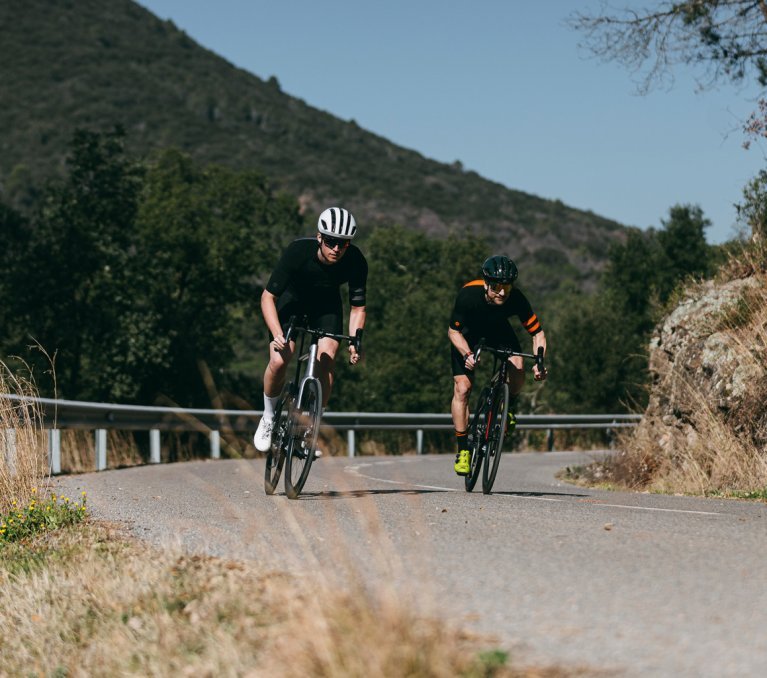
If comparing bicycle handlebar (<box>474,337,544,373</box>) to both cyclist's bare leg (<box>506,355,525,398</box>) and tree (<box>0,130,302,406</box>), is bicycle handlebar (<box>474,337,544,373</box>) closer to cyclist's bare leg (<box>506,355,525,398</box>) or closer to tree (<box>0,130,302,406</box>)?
cyclist's bare leg (<box>506,355,525,398</box>)

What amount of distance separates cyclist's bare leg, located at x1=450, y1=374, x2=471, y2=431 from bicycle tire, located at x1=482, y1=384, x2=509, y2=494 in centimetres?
28

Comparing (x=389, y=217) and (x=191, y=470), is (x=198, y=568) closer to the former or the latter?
(x=191, y=470)

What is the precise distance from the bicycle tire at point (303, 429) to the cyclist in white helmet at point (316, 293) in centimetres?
13

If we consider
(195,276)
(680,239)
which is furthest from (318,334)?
(680,239)

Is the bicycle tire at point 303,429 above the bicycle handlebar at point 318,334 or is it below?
below

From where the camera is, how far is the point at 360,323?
30.3 feet

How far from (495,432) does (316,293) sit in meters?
2.23

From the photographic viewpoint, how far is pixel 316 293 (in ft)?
30.7

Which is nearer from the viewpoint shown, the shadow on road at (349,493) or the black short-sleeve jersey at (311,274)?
the black short-sleeve jersey at (311,274)

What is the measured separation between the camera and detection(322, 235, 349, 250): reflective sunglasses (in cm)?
892

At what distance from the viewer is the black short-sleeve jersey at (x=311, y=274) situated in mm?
9133

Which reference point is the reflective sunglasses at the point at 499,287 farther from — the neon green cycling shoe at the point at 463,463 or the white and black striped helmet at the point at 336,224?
the white and black striped helmet at the point at 336,224

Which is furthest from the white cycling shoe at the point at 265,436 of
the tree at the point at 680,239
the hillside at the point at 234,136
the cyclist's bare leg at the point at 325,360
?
the hillside at the point at 234,136

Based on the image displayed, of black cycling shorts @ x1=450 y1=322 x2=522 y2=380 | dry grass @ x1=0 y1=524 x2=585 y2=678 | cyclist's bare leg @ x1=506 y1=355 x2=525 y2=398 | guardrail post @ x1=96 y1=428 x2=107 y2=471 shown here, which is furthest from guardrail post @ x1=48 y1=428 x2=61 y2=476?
dry grass @ x1=0 y1=524 x2=585 y2=678
